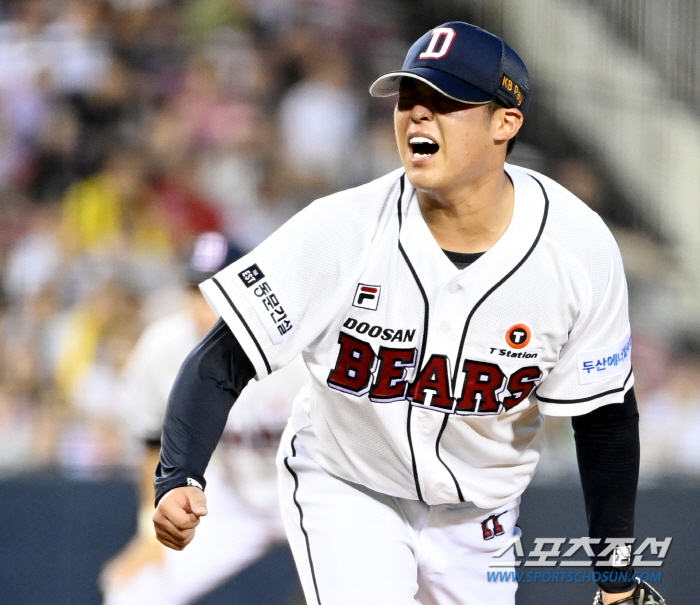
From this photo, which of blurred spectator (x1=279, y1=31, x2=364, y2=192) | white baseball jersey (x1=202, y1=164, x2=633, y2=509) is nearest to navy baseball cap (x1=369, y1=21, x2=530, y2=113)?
white baseball jersey (x1=202, y1=164, x2=633, y2=509)

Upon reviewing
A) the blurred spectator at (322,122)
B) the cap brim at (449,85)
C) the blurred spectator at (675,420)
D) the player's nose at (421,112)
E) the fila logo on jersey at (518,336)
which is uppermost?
the cap brim at (449,85)

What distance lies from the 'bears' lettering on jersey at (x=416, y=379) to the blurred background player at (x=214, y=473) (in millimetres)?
1638

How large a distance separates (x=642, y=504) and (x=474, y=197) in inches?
107

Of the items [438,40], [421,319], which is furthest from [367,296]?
[438,40]

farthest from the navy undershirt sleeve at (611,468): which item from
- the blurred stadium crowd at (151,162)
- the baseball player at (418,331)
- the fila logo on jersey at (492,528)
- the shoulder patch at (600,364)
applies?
the blurred stadium crowd at (151,162)

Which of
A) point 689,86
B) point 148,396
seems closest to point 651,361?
point 689,86

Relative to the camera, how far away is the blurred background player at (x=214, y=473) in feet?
13.3

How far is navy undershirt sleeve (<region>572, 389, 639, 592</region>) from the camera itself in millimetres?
2523

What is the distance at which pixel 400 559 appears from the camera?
2.41 metres

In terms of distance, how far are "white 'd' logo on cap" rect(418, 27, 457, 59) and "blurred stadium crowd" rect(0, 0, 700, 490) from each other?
2734 millimetres

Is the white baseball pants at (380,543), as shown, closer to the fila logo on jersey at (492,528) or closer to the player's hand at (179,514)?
the fila logo on jersey at (492,528)

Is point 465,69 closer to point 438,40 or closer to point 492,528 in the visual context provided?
point 438,40

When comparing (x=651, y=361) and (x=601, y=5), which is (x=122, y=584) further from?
(x=601, y=5)

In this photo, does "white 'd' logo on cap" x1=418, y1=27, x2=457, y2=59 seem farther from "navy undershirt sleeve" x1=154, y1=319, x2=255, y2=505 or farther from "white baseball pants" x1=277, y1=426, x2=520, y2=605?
"white baseball pants" x1=277, y1=426, x2=520, y2=605
